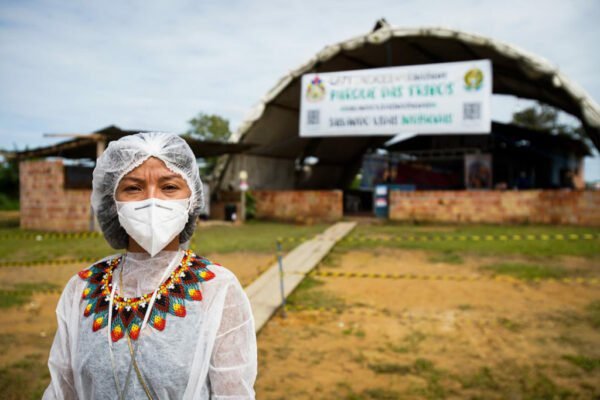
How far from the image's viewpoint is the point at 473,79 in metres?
13.7

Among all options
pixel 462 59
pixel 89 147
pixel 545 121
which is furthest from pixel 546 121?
pixel 89 147

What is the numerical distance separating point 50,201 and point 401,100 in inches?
479

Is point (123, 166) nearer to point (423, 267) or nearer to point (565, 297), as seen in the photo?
point (565, 297)

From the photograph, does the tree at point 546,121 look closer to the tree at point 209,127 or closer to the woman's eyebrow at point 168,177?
the tree at point 209,127

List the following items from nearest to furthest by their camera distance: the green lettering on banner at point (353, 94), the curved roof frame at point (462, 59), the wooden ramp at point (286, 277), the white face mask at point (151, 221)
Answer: the white face mask at point (151, 221)
the wooden ramp at point (286, 277)
the curved roof frame at point (462, 59)
the green lettering on banner at point (353, 94)

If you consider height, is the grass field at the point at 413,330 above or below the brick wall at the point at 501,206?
below

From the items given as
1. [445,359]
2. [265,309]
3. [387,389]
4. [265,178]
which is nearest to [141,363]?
[387,389]

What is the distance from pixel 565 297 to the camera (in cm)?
593

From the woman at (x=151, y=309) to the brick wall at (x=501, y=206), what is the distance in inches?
588

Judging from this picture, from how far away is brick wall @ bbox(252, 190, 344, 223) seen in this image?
1658 cm

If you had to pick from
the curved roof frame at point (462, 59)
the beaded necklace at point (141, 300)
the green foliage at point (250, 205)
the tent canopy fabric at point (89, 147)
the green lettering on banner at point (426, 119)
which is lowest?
the green foliage at point (250, 205)

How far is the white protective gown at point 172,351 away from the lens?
4.25 ft

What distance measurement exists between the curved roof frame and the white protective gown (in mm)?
15636

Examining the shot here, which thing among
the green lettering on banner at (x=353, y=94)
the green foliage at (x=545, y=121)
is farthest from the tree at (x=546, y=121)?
the green lettering on banner at (x=353, y=94)
